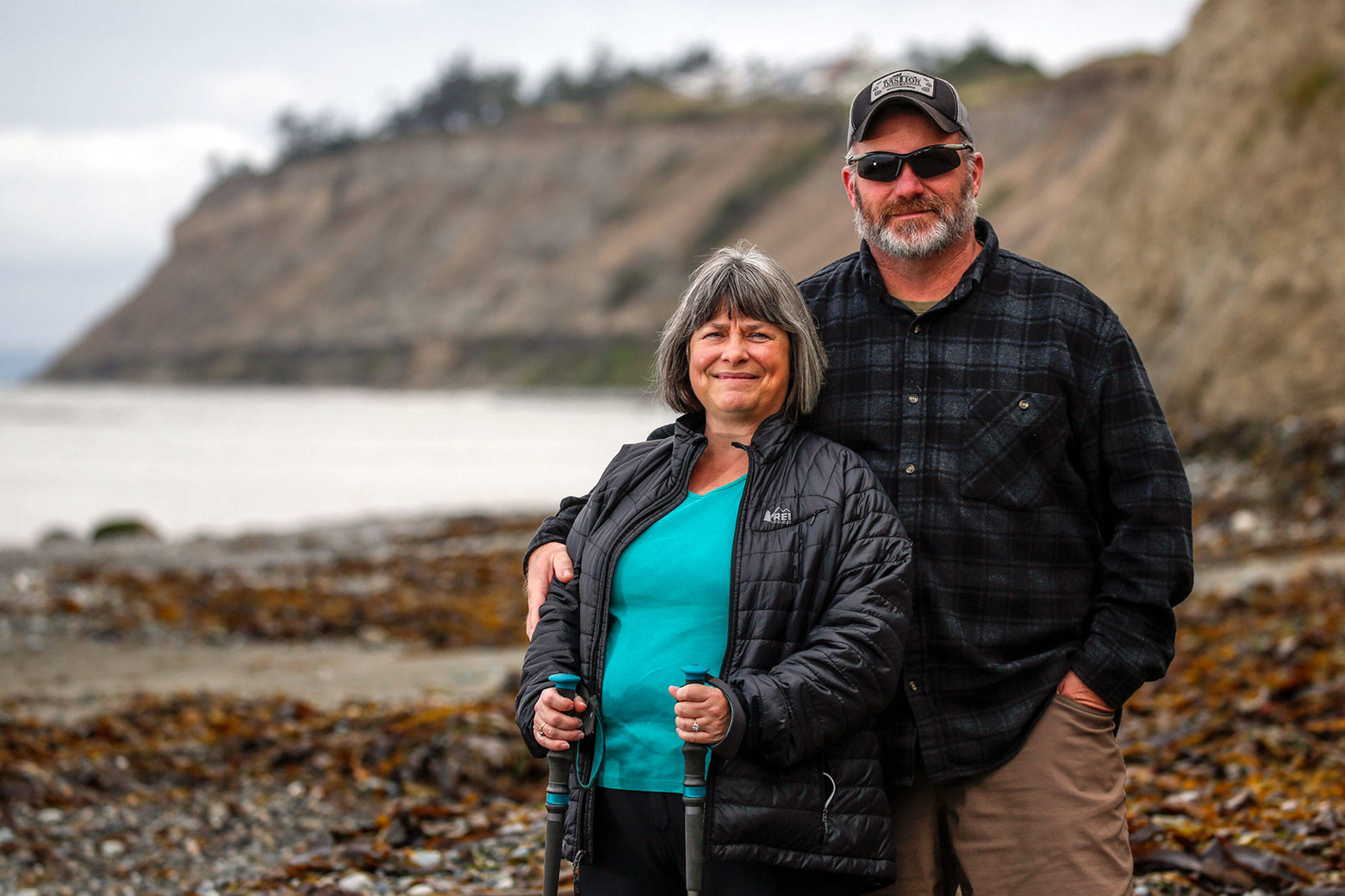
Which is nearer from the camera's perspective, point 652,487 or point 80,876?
point 652,487

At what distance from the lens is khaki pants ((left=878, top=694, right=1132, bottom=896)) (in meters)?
3.23

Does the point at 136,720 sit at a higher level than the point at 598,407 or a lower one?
lower

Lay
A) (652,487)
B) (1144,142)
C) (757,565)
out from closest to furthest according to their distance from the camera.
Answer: (757,565), (652,487), (1144,142)

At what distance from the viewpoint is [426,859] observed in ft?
16.5

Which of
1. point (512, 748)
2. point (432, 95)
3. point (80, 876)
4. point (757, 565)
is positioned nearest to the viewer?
point (757, 565)

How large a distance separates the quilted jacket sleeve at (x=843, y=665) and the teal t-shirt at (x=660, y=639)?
0.57 feet

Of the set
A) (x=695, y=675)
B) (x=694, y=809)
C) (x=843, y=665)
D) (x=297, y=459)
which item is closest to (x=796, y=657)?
(x=843, y=665)

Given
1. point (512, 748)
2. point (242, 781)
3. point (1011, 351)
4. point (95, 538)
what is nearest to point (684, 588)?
point (1011, 351)

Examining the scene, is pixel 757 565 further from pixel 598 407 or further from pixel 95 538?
pixel 598 407

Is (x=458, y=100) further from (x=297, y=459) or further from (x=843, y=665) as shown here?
(x=843, y=665)

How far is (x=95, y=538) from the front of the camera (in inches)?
817

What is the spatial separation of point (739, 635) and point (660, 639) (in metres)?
0.19

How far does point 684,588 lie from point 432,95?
12288cm

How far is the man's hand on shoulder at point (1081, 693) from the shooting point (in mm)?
3236
